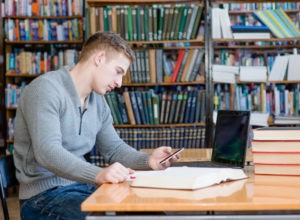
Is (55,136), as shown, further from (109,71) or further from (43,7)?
(43,7)

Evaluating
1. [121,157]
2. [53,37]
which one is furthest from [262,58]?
[121,157]

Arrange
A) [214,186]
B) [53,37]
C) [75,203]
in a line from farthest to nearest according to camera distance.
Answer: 1. [53,37]
2. [75,203]
3. [214,186]

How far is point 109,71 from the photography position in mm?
2049

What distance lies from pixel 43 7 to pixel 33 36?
0.33 meters

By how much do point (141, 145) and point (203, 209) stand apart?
344 centimetres

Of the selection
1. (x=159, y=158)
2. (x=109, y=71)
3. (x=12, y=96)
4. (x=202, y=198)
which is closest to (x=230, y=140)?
(x=159, y=158)

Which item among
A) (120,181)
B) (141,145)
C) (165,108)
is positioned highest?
(120,181)

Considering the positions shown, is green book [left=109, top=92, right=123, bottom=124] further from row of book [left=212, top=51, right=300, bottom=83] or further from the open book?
the open book

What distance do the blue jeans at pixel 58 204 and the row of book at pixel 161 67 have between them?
8.90ft

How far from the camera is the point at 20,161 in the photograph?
1948 millimetres

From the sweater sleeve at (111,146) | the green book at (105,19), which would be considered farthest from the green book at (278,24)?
the sweater sleeve at (111,146)

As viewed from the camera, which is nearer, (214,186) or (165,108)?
(214,186)

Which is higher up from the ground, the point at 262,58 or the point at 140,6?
the point at 140,6

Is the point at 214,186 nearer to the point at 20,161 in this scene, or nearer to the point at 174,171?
the point at 174,171
